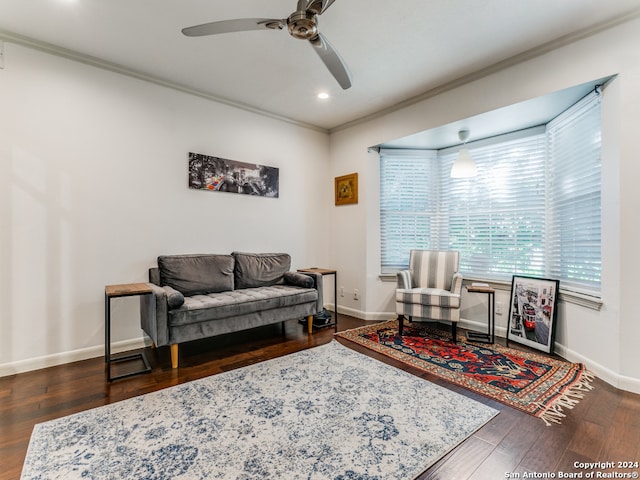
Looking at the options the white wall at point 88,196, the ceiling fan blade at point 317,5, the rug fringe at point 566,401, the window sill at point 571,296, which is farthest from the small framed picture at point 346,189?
the rug fringe at point 566,401

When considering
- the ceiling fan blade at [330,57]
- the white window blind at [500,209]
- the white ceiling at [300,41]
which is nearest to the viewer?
the ceiling fan blade at [330,57]

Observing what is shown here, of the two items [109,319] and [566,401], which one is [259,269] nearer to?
[109,319]

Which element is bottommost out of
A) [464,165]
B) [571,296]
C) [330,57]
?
[571,296]

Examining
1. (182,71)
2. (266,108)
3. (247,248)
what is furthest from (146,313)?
(266,108)

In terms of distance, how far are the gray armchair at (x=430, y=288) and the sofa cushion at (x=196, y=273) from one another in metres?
1.93

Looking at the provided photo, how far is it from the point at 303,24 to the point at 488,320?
10.9ft

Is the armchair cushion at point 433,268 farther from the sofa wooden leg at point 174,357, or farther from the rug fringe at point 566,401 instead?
the sofa wooden leg at point 174,357

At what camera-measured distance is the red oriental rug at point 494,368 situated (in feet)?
6.81

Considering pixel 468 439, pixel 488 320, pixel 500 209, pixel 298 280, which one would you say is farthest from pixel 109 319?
pixel 500 209

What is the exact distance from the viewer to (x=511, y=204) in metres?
3.52

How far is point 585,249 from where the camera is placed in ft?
8.77

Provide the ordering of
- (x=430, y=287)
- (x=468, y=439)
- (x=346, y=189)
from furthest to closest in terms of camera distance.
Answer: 1. (x=346, y=189)
2. (x=430, y=287)
3. (x=468, y=439)

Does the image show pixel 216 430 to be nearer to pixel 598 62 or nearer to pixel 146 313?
pixel 146 313

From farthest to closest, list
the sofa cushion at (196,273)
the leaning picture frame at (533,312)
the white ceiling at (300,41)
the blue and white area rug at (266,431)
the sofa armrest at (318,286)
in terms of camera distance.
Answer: the sofa armrest at (318,286) < the sofa cushion at (196,273) < the leaning picture frame at (533,312) < the white ceiling at (300,41) < the blue and white area rug at (266,431)
